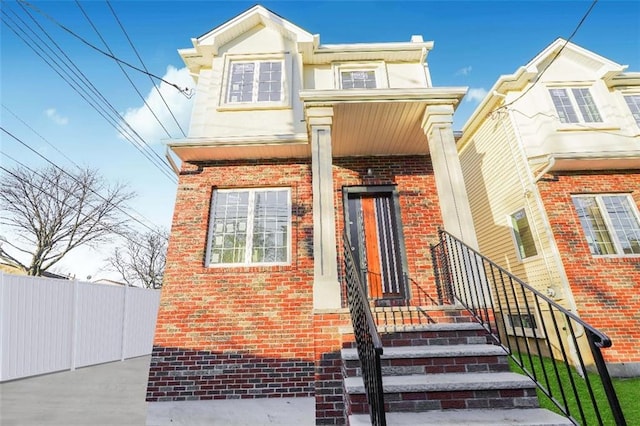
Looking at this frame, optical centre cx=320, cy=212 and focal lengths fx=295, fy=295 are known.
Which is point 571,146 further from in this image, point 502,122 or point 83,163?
point 83,163

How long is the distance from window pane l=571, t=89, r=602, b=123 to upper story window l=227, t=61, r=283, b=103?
24.6 feet

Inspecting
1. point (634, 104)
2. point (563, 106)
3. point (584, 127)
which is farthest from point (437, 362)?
point (634, 104)

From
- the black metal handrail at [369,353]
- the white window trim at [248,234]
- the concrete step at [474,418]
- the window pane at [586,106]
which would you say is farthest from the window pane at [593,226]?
the white window trim at [248,234]

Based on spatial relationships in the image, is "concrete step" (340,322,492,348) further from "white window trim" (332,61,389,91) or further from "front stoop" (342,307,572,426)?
"white window trim" (332,61,389,91)

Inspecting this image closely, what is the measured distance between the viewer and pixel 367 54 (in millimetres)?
6875

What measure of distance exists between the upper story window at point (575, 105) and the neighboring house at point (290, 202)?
363 centimetres

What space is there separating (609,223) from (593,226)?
1.11ft

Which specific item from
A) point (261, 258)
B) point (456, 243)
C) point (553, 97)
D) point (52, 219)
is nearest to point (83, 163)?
point (52, 219)

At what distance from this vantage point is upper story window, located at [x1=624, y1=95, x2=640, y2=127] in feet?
24.5

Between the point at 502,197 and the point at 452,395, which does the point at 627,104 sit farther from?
the point at 452,395

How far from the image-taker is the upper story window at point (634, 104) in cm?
745

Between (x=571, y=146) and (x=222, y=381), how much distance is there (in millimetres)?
8733

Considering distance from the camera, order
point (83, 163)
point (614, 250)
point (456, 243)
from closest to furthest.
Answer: point (456, 243), point (614, 250), point (83, 163)

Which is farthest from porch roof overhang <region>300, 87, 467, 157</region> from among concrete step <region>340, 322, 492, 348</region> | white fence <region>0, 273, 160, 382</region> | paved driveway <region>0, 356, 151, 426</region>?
white fence <region>0, 273, 160, 382</region>
